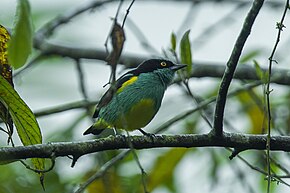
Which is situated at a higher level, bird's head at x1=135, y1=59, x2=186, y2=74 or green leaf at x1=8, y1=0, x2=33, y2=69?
green leaf at x1=8, y1=0, x2=33, y2=69

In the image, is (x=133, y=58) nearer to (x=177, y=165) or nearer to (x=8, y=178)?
(x=177, y=165)

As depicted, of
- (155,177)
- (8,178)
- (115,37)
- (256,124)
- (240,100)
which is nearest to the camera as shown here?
(115,37)

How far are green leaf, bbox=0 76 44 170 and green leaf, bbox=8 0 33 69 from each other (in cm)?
43

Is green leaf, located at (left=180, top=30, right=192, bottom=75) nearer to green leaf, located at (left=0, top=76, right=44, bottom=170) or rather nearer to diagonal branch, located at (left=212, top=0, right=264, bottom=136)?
diagonal branch, located at (left=212, top=0, right=264, bottom=136)

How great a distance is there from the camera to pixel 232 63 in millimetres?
2682

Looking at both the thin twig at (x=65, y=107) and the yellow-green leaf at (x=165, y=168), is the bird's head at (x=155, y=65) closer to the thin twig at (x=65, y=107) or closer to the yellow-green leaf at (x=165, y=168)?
the thin twig at (x=65, y=107)

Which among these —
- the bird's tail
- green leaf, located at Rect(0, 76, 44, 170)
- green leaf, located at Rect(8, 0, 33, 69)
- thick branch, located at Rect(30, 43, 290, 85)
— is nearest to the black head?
the bird's tail

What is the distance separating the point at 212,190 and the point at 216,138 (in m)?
1.90

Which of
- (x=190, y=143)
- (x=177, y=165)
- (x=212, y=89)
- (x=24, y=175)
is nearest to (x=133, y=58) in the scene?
(x=212, y=89)

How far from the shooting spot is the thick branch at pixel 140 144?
2.61 m

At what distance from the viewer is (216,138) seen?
2908 millimetres

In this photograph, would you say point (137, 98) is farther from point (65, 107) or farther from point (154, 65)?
point (65, 107)

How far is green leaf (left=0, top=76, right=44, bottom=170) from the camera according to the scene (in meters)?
2.57

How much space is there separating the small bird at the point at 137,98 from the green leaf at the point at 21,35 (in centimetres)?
133
